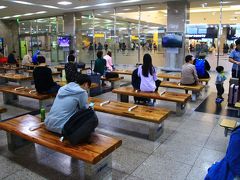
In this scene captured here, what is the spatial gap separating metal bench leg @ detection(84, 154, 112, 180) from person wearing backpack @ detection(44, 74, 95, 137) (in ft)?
2.12

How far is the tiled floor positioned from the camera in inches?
120

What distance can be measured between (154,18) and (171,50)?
7392 millimetres

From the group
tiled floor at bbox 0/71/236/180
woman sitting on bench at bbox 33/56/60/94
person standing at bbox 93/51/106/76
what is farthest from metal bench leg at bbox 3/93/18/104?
person standing at bbox 93/51/106/76

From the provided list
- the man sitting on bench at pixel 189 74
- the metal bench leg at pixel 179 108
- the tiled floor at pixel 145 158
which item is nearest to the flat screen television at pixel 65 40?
the man sitting on bench at pixel 189 74

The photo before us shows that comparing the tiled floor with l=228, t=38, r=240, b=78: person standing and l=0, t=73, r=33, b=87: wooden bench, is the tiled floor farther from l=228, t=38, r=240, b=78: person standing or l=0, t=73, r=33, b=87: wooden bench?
l=0, t=73, r=33, b=87: wooden bench

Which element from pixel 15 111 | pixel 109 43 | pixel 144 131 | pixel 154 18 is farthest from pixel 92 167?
pixel 154 18

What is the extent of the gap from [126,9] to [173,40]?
13.5 feet

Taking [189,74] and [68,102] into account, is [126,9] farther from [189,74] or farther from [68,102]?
[68,102]

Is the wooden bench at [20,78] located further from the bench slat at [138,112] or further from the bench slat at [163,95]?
the bench slat at [138,112]

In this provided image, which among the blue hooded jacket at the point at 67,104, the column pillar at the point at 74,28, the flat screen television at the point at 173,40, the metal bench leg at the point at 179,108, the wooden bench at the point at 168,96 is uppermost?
the column pillar at the point at 74,28

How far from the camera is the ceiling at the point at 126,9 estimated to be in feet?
38.2

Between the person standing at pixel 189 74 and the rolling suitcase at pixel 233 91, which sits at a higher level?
the person standing at pixel 189 74

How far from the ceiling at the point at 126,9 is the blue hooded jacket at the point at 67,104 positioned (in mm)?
9255

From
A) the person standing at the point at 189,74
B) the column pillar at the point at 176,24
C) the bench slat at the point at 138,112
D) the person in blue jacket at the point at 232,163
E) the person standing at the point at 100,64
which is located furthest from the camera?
the column pillar at the point at 176,24
